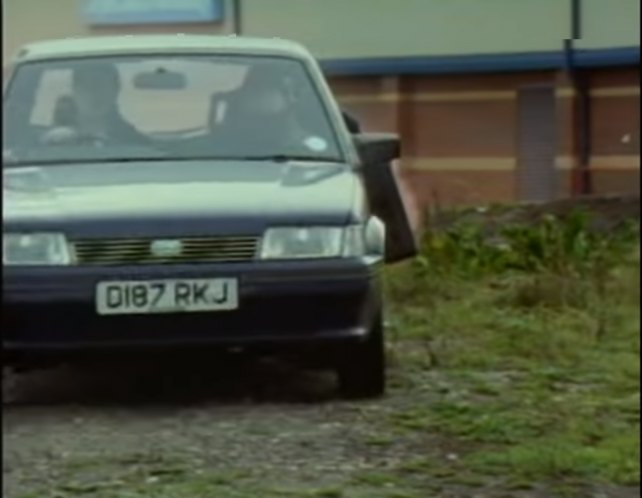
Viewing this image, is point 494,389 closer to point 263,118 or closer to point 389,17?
point 263,118

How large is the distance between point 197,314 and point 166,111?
3.15ft

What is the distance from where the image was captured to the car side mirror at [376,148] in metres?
5.47

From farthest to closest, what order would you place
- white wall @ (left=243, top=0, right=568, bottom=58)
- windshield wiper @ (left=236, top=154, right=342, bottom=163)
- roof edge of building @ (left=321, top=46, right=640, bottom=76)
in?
roof edge of building @ (left=321, top=46, right=640, bottom=76) → white wall @ (left=243, top=0, right=568, bottom=58) → windshield wiper @ (left=236, top=154, right=342, bottom=163)

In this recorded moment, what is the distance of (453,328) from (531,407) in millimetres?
1623

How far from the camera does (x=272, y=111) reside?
5391 millimetres

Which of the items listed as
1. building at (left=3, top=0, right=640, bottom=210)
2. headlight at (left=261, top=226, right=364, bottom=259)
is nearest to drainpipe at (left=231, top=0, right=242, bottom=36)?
headlight at (left=261, top=226, right=364, bottom=259)

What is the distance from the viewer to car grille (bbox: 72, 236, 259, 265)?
4.59 m

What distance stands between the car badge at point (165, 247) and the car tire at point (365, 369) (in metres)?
0.64

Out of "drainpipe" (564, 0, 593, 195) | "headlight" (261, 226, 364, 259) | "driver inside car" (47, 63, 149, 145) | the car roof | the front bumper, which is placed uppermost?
the car roof

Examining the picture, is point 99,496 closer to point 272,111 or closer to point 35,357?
point 35,357

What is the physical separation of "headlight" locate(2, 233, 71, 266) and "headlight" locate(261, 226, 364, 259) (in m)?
0.53

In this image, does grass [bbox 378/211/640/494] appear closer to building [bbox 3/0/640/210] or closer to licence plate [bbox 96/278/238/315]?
licence plate [bbox 96/278/238/315]

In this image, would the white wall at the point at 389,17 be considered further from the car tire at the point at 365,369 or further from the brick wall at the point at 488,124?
the brick wall at the point at 488,124

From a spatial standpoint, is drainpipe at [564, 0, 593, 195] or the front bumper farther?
drainpipe at [564, 0, 593, 195]
